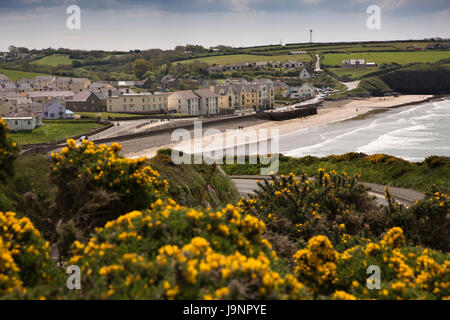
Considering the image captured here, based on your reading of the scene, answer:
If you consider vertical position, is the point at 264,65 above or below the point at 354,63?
below

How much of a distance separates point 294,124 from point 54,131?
139ft

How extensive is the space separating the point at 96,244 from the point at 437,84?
535 feet

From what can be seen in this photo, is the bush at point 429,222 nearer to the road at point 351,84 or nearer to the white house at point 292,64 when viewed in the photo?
the road at point 351,84

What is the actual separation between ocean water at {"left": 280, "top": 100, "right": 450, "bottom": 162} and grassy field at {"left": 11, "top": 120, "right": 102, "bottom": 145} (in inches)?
1237

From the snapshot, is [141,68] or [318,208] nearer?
[318,208]

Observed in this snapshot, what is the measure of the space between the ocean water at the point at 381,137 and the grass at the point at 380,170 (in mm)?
13631

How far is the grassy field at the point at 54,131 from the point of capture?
202 ft

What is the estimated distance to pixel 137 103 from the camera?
100 m

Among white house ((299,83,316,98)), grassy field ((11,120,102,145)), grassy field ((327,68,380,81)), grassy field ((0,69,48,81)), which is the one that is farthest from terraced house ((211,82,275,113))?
grassy field ((0,69,48,81))

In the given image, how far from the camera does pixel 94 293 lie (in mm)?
6578


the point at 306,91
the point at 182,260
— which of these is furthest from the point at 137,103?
the point at 182,260

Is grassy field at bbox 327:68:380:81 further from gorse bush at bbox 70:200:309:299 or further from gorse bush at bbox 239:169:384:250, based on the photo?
gorse bush at bbox 70:200:309:299

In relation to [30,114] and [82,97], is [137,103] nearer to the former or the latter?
[82,97]

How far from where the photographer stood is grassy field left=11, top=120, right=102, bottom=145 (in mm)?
61716
